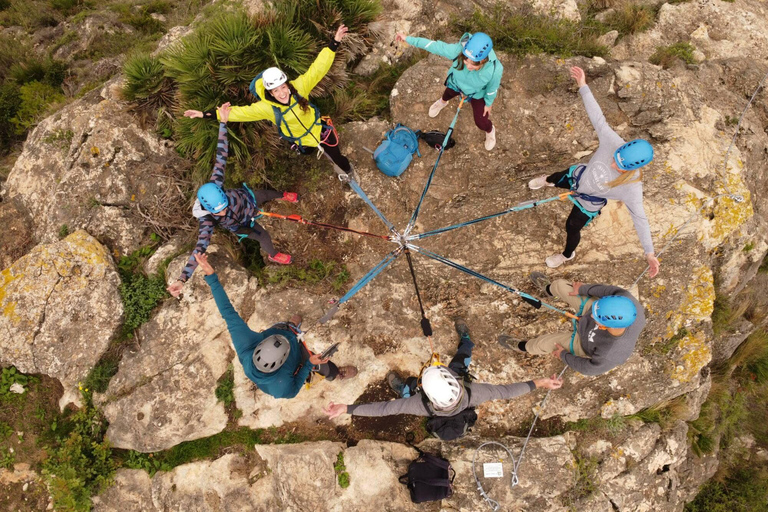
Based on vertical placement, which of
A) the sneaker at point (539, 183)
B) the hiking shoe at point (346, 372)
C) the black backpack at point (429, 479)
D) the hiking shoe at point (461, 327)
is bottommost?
the black backpack at point (429, 479)

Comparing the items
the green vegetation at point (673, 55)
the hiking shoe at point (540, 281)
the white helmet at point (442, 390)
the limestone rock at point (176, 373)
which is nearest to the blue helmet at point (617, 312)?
the hiking shoe at point (540, 281)

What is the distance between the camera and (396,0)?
7.25 meters

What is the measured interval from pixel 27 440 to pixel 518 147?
9.76 m

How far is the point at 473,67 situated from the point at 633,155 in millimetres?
2140

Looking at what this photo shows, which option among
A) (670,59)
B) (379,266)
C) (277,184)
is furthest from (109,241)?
(670,59)

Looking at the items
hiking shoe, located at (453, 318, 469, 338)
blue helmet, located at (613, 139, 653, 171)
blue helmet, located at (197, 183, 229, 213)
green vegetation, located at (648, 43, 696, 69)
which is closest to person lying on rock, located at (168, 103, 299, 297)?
blue helmet, located at (197, 183, 229, 213)

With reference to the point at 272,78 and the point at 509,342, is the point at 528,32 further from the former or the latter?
the point at 509,342

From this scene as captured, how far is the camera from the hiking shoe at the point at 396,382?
5582 mm

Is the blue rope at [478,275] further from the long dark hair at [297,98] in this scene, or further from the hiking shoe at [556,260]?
the long dark hair at [297,98]

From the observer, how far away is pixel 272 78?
462cm

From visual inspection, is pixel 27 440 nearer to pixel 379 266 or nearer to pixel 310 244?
pixel 310 244

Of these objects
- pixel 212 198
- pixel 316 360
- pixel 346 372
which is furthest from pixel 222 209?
pixel 346 372

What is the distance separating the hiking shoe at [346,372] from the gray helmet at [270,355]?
4.83ft

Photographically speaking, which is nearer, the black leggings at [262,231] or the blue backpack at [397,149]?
the black leggings at [262,231]
